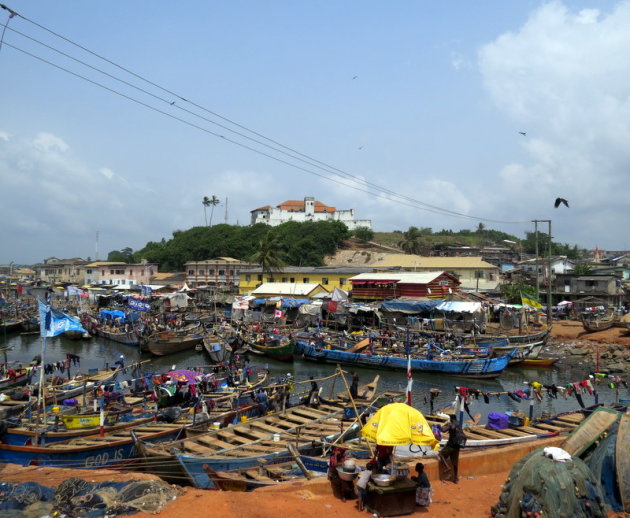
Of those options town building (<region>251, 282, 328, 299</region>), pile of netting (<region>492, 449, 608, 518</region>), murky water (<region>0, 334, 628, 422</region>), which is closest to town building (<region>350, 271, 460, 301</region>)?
town building (<region>251, 282, 328, 299</region>)

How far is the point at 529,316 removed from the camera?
144ft

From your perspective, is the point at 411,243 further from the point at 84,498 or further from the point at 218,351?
the point at 84,498

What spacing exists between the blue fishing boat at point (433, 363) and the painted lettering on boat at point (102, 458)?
2135 cm

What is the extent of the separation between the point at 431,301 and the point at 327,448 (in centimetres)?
2949

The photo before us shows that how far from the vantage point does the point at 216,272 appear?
80000 mm

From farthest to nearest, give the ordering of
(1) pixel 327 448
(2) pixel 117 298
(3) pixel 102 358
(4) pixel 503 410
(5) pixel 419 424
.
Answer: (2) pixel 117 298 → (3) pixel 102 358 → (4) pixel 503 410 → (1) pixel 327 448 → (5) pixel 419 424

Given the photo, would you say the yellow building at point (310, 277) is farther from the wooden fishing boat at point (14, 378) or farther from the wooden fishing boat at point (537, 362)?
the wooden fishing boat at point (14, 378)

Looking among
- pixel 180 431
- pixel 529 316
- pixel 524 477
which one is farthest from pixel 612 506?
pixel 529 316

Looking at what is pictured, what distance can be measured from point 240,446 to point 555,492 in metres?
8.27

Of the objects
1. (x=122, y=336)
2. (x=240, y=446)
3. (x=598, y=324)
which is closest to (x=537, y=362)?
(x=598, y=324)

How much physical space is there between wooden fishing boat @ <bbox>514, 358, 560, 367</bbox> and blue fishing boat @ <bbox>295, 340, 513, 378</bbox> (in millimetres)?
2579

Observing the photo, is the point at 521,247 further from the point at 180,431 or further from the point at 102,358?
the point at 180,431

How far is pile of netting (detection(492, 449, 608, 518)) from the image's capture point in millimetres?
7793

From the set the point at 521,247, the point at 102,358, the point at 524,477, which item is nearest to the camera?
the point at 524,477
